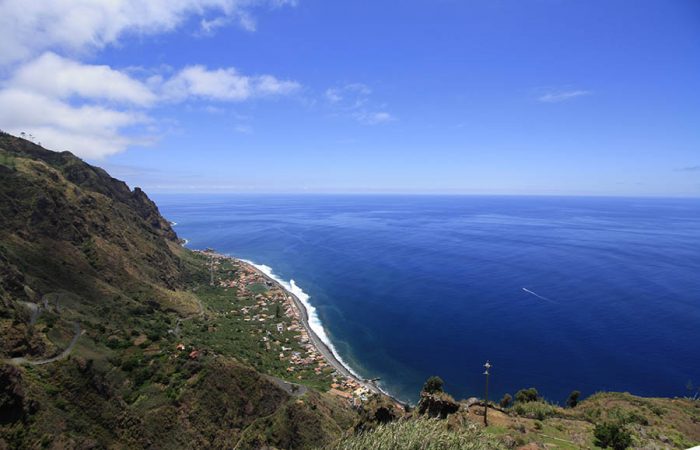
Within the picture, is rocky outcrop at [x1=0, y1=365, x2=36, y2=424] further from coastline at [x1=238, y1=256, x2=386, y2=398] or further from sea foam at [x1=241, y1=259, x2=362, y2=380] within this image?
sea foam at [x1=241, y1=259, x2=362, y2=380]

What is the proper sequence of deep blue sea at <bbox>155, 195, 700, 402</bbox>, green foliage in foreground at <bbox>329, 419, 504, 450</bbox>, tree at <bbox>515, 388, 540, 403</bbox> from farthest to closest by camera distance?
deep blue sea at <bbox>155, 195, 700, 402</bbox>
tree at <bbox>515, 388, 540, 403</bbox>
green foliage in foreground at <bbox>329, 419, 504, 450</bbox>

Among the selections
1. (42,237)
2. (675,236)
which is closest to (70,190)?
(42,237)

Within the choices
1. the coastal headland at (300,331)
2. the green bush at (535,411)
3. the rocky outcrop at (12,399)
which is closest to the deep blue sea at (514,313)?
the coastal headland at (300,331)

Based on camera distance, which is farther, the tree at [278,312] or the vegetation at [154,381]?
the tree at [278,312]

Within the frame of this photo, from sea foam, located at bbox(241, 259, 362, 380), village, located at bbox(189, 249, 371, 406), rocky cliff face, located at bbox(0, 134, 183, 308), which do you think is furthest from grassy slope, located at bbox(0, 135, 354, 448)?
sea foam, located at bbox(241, 259, 362, 380)

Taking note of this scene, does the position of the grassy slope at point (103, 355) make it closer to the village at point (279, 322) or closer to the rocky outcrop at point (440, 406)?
the village at point (279, 322)

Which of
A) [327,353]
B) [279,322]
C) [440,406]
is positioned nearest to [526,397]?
[440,406]
